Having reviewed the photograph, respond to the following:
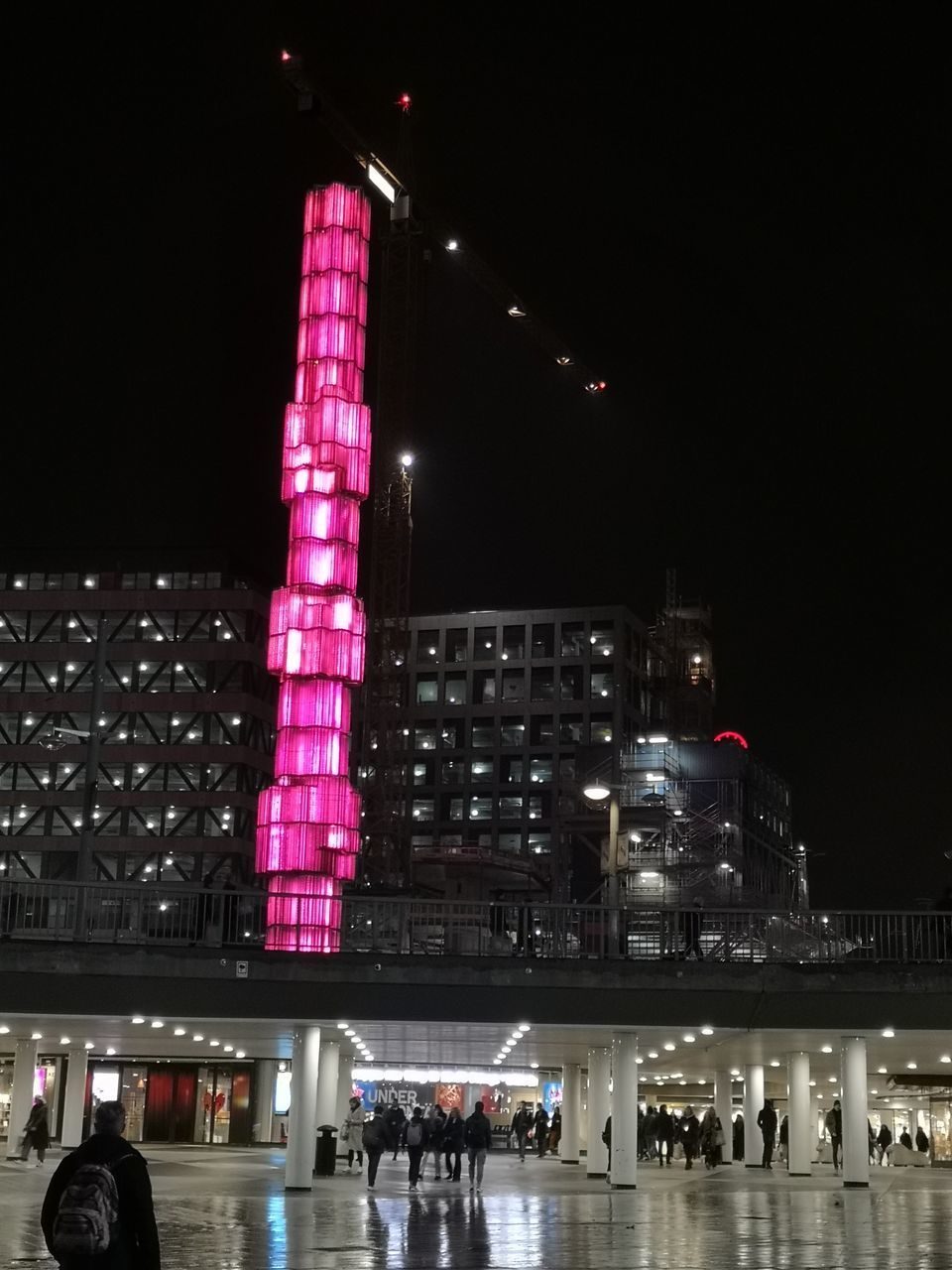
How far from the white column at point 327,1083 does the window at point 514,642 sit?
127815mm

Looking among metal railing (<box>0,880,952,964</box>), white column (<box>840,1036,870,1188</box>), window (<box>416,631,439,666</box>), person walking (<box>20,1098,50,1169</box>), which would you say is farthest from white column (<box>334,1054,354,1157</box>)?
window (<box>416,631,439,666</box>)

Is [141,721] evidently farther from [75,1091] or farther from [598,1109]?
[598,1109]

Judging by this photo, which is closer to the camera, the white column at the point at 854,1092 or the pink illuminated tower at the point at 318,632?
the white column at the point at 854,1092

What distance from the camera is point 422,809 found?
557ft

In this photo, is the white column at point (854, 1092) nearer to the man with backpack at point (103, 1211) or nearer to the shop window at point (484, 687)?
the man with backpack at point (103, 1211)

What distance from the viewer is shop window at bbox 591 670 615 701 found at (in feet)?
544

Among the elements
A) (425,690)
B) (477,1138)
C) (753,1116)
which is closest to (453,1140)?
(477,1138)

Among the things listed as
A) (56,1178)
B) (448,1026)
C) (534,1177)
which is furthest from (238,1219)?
(534,1177)

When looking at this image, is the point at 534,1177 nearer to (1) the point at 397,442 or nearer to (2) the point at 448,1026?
(2) the point at 448,1026

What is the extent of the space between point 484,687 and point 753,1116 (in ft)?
381

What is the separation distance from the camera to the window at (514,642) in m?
172

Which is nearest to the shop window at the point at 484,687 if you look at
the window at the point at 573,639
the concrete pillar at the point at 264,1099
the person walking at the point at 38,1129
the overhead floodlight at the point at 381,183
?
the window at the point at 573,639

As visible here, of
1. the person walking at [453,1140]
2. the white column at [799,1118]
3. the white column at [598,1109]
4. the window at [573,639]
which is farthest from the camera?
the window at [573,639]

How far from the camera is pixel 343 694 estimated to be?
216 feet
